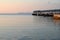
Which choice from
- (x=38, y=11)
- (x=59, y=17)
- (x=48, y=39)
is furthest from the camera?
(x=38, y=11)

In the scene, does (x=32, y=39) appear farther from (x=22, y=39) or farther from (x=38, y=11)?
(x=38, y=11)

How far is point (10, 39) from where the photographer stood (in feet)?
36.6

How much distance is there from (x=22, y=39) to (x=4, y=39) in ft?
4.14

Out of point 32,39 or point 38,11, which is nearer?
point 32,39

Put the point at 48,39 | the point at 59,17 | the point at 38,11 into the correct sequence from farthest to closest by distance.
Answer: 1. the point at 38,11
2. the point at 59,17
3. the point at 48,39

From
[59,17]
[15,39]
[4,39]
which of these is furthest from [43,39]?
[59,17]

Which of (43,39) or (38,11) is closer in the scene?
(43,39)

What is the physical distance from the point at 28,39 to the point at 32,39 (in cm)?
31

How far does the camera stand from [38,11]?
8394cm

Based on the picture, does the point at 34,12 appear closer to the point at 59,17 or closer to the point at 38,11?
the point at 38,11

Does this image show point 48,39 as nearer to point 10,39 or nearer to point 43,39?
point 43,39

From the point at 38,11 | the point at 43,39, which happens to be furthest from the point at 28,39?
the point at 38,11

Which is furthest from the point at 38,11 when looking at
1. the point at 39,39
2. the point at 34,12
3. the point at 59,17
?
the point at 39,39

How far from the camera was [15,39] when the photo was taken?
11117 millimetres
